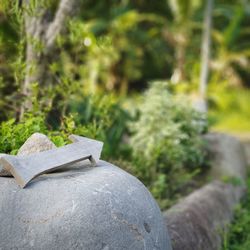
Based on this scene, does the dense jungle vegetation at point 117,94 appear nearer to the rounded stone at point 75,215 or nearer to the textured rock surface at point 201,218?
the textured rock surface at point 201,218

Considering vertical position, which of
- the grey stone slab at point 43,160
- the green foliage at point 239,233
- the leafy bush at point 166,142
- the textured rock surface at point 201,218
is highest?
the grey stone slab at point 43,160

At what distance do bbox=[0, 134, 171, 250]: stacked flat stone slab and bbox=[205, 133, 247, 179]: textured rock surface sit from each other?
397 centimetres

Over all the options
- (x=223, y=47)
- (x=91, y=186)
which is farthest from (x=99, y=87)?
(x=91, y=186)

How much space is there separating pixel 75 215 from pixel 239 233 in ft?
9.53

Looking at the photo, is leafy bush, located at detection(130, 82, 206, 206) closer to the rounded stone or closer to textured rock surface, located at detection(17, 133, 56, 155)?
textured rock surface, located at detection(17, 133, 56, 155)

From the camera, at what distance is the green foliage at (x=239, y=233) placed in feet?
16.1

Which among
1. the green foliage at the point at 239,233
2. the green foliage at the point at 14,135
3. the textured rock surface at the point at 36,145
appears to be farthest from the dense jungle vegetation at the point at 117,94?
the green foliage at the point at 239,233

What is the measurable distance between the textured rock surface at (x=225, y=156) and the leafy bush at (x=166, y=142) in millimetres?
236

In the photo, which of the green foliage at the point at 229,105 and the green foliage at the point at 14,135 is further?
the green foliage at the point at 229,105

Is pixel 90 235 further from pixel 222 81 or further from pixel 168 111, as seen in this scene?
pixel 222 81

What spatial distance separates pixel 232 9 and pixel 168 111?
505 inches

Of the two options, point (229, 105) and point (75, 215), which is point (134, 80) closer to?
point (229, 105)

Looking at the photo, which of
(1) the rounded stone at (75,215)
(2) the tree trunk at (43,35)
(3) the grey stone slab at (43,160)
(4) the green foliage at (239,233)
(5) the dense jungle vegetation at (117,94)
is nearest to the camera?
(1) the rounded stone at (75,215)

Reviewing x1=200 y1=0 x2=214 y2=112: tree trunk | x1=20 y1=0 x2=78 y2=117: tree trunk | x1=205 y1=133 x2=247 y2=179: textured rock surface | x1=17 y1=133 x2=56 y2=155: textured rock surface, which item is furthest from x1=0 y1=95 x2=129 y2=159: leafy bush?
x1=200 y1=0 x2=214 y2=112: tree trunk
